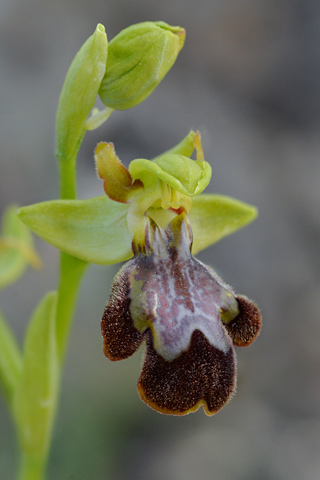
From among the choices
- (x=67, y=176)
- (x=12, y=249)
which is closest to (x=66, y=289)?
(x=67, y=176)

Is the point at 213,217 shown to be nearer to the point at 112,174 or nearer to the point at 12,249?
the point at 112,174

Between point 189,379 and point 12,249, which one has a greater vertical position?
point 189,379

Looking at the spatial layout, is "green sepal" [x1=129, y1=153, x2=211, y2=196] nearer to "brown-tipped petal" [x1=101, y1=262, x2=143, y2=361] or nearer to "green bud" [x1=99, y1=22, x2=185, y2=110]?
"green bud" [x1=99, y1=22, x2=185, y2=110]

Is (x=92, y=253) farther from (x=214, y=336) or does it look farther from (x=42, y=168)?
(x=42, y=168)

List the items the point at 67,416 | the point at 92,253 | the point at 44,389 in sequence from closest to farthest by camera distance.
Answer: the point at 92,253
the point at 44,389
the point at 67,416

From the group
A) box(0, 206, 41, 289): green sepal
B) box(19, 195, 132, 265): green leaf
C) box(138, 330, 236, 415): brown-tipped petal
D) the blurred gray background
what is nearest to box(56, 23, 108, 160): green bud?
box(19, 195, 132, 265): green leaf

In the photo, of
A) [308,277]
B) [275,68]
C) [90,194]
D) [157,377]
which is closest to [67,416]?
[90,194]
